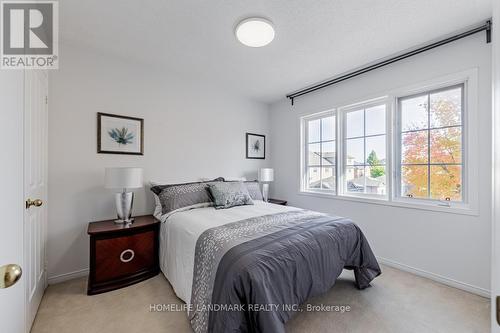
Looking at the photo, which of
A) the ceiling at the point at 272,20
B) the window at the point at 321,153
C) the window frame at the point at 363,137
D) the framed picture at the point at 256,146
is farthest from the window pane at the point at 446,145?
the framed picture at the point at 256,146

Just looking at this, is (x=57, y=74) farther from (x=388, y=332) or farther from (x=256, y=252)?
(x=388, y=332)

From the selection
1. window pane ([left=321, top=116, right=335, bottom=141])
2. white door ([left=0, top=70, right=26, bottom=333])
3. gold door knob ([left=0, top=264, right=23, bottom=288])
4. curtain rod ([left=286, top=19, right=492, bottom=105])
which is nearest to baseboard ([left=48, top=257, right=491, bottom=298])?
white door ([left=0, top=70, right=26, bottom=333])

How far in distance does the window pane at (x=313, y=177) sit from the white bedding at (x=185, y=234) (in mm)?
1339

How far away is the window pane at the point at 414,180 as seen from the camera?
257 cm

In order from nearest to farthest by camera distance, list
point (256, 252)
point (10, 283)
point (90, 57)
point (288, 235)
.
A: 1. point (10, 283)
2. point (256, 252)
3. point (288, 235)
4. point (90, 57)

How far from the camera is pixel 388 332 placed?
5.37 feet

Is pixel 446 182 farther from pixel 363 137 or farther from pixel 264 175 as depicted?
pixel 264 175

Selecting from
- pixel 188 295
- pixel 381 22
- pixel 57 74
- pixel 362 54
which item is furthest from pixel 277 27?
pixel 188 295

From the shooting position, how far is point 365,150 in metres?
3.11

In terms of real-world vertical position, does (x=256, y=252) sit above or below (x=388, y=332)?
above

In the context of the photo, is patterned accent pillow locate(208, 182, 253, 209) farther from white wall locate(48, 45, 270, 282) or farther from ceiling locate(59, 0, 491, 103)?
ceiling locate(59, 0, 491, 103)

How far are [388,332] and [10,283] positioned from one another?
2.19 meters

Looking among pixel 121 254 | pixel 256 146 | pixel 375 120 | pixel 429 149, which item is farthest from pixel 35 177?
pixel 429 149

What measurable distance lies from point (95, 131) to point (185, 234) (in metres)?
1.66
